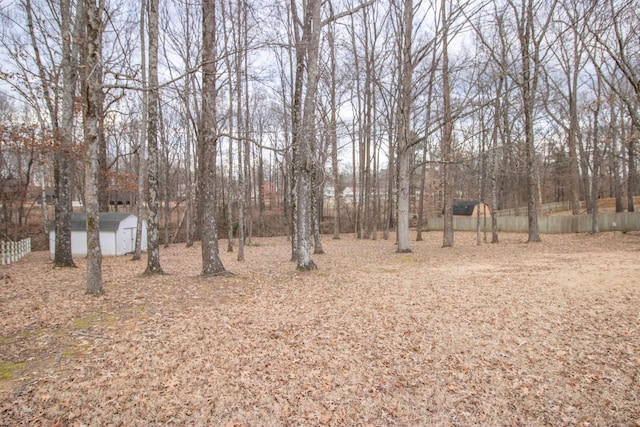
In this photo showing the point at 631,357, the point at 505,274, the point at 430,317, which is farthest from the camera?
the point at 505,274

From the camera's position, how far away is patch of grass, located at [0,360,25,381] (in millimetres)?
3514

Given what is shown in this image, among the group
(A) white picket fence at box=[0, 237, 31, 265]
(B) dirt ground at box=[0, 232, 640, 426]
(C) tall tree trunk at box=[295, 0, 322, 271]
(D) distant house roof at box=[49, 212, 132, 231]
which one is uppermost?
(C) tall tree trunk at box=[295, 0, 322, 271]

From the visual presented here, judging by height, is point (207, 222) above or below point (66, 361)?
above

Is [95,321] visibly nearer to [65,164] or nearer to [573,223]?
[65,164]

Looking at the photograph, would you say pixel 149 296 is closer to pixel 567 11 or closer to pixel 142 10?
A: pixel 142 10

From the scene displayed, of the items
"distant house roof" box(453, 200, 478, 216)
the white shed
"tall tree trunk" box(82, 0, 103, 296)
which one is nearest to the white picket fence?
the white shed

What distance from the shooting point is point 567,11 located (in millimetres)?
14438

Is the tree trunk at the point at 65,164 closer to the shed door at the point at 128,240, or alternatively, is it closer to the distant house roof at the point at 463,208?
the shed door at the point at 128,240

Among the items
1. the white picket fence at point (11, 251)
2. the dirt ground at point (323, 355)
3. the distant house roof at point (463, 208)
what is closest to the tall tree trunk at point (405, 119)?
the dirt ground at point (323, 355)

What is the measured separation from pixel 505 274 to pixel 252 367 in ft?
24.2

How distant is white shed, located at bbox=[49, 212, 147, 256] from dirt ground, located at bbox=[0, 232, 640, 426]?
871 cm

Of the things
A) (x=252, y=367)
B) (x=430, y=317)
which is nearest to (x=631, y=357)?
(x=430, y=317)

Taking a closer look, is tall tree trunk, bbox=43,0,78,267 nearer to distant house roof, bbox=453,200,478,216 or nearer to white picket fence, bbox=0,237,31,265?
white picket fence, bbox=0,237,31,265

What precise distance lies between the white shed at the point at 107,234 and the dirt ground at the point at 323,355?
28.6ft
